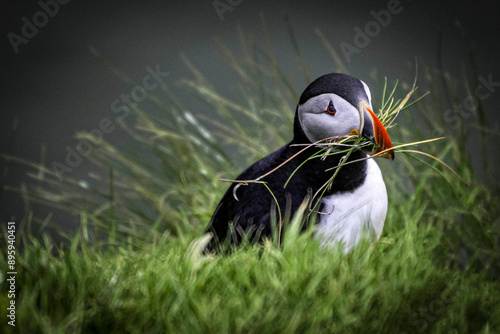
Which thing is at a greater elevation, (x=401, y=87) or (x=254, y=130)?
(x=254, y=130)

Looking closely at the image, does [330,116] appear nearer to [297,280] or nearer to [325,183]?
[325,183]

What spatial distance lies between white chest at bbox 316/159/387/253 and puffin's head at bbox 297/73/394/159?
0.32 feet

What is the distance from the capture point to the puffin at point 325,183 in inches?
34.2

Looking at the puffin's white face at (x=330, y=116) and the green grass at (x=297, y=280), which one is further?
the puffin's white face at (x=330, y=116)

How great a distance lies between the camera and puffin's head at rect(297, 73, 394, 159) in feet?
2.80

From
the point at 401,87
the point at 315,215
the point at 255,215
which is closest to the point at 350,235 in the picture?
the point at 315,215

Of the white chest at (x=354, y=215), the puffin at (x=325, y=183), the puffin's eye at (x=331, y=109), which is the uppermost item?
the puffin's eye at (x=331, y=109)

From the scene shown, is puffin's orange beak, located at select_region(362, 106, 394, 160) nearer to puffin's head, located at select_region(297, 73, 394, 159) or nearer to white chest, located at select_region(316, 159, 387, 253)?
puffin's head, located at select_region(297, 73, 394, 159)

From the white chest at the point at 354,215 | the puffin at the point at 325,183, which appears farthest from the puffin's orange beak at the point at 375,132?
the white chest at the point at 354,215

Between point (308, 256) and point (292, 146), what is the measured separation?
251 mm

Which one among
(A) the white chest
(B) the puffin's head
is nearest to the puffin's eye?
(B) the puffin's head

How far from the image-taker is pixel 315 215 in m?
0.91

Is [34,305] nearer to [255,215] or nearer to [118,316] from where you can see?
[118,316]

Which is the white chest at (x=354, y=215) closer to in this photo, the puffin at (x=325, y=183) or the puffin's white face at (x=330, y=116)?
the puffin at (x=325, y=183)
